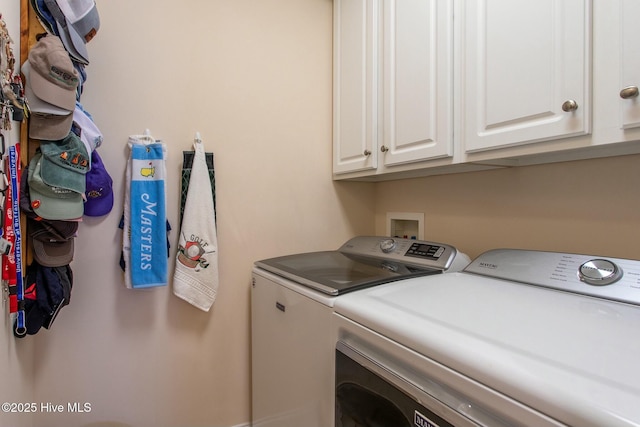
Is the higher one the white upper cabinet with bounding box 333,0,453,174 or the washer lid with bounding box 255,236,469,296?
the white upper cabinet with bounding box 333,0,453,174

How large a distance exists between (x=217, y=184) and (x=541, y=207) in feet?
4.50

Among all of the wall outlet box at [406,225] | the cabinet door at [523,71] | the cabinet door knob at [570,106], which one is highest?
the cabinet door at [523,71]

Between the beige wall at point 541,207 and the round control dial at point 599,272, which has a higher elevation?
the beige wall at point 541,207

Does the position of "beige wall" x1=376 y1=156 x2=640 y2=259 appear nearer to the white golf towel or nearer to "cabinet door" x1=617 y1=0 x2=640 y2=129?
"cabinet door" x1=617 y1=0 x2=640 y2=129

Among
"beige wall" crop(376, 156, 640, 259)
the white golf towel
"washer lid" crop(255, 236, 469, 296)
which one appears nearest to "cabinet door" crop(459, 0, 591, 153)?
"beige wall" crop(376, 156, 640, 259)

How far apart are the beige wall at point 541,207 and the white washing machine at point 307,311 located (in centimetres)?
22

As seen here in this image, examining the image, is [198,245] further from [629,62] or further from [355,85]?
[629,62]

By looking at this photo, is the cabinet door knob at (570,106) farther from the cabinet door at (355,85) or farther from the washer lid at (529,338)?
the cabinet door at (355,85)

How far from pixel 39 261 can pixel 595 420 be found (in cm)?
146

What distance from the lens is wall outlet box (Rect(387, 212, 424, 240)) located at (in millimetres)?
1613

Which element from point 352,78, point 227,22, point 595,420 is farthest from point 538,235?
point 227,22

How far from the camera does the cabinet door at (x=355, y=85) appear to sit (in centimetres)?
142

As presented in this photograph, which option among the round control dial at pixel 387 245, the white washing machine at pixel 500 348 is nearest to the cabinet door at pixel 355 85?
the round control dial at pixel 387 245

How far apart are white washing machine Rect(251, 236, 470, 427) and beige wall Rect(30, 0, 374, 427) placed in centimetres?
A: 20
